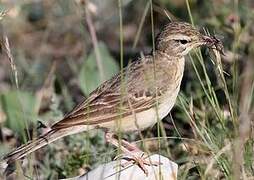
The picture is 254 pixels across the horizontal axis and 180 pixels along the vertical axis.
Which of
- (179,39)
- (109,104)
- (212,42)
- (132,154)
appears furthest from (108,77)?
(132,154)

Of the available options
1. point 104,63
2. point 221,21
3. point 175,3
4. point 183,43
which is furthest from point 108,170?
point 175,3

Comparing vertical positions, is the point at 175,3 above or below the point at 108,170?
above

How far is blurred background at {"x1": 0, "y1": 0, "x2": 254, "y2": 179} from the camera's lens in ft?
17.1

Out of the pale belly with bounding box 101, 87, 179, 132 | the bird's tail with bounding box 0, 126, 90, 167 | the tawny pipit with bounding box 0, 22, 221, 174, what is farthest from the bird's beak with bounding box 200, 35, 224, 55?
the bird's tail with bounding box 0, 126, 90, 167

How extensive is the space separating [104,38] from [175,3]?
3.15 feet

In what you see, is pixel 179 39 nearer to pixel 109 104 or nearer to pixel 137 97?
pixel 137 97

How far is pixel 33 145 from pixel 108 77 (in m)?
1.86

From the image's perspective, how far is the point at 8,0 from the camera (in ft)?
26.6

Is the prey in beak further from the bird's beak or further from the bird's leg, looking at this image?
the bird's leg

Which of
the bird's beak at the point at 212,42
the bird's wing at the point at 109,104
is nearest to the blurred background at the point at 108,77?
the bird's beak at the point at 212,42

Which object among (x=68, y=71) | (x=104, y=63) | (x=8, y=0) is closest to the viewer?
(x=104, y=63)

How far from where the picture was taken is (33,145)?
550 cm

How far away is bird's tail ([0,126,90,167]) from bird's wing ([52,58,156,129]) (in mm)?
49

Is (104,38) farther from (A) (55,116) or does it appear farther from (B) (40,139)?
(B) (40,139)
